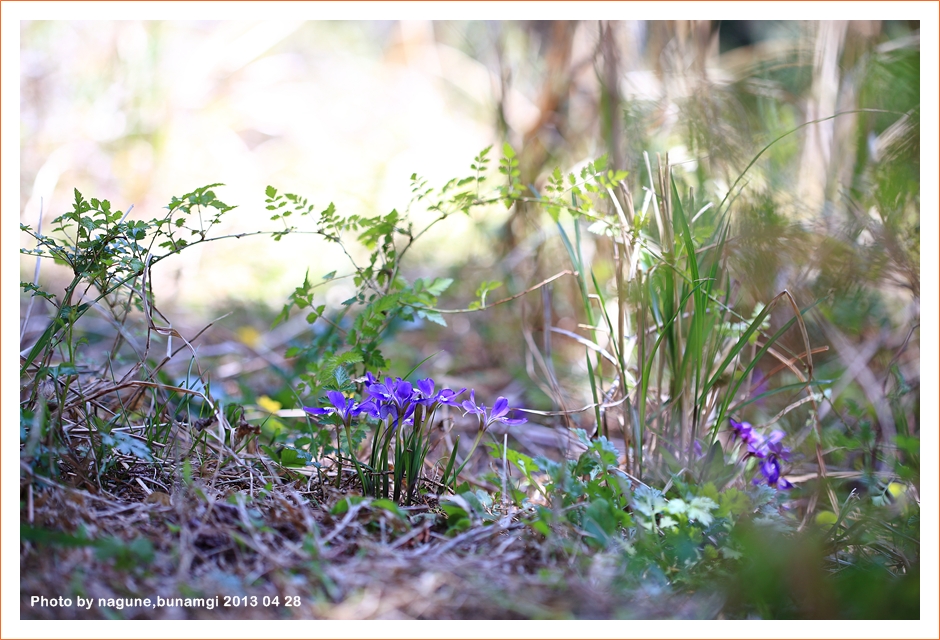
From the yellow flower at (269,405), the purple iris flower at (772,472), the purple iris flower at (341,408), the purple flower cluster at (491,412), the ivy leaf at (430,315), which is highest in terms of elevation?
the ivy leaf at (430,315)

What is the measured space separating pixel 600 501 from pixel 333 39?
594 cm

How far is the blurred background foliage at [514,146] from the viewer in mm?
1748

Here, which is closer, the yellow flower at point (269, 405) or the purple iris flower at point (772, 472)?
the purple iris flower at point (772, 472)

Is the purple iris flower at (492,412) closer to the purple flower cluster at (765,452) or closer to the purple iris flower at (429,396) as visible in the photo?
the purple iris flower at (429,396)

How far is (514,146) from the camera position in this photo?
9.71 ft

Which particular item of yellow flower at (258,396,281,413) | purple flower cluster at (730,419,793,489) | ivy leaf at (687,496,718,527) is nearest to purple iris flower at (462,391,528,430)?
ivy leaf at (687,496,718,527)

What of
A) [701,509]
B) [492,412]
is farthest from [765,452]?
[492,412]

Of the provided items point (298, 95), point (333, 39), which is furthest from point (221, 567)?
point (333, 39)

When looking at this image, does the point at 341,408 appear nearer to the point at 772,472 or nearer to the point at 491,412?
the point at 491,412

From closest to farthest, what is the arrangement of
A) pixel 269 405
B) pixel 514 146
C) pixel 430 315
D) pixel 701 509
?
pixel 701 509 < pixel 430 315 < pixel 269 405 < pixel 514 146

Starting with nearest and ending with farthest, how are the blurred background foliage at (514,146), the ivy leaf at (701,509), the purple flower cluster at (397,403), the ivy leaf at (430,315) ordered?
1. the ivy leaf at (701,509)
2. the purple flower cluster at (397,403)
3. the ivy leaf at (430,315)
4. the blurred background foliage at (514,146)

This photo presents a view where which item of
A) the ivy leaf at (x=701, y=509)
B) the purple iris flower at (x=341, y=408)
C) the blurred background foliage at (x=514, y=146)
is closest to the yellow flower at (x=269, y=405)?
the blurred background foliage at (x=514, y=146)

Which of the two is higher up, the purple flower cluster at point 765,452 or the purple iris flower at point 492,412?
the purple iris flower at point 492,412

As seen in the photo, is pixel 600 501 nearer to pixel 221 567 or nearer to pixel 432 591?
pixel 432 591
